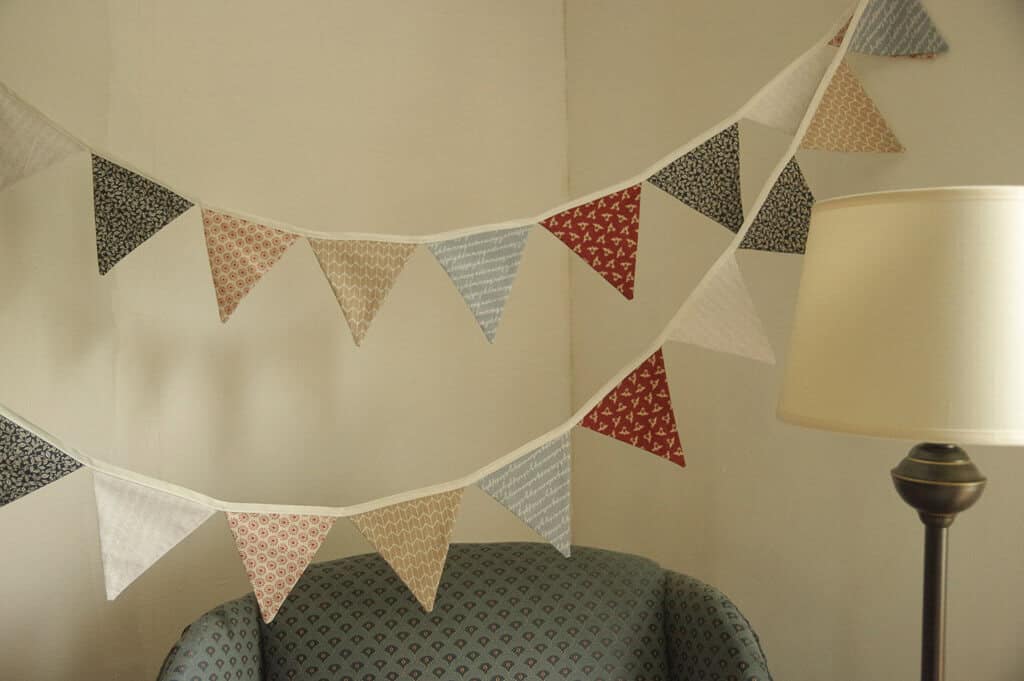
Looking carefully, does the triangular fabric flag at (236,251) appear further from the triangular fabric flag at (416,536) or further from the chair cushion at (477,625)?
the chair cushion at (477,625)

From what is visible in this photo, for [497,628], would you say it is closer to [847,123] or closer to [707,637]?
[707,637]

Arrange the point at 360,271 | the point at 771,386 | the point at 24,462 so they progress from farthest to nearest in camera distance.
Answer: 1. the point at 771,386
2. the point at 360,271
3. the point at 24,462

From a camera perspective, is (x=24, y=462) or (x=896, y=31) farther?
(x=896, y=31)

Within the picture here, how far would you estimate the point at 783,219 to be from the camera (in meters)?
1.36

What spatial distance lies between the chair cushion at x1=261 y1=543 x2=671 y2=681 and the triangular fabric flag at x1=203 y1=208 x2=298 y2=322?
488mm

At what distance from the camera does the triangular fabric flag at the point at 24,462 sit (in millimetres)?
1117

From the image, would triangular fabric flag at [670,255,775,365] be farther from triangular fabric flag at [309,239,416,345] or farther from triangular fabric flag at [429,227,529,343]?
triangular fabric flag at [309,239,416,345]

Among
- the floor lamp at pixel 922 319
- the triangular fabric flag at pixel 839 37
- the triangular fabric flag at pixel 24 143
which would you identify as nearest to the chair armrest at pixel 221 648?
the triangular fabric flag at pixel 24 143

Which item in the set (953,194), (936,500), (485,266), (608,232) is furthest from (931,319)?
(485,266)

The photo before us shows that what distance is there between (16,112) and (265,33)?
1.94 ft

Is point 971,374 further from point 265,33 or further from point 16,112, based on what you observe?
point 265,33

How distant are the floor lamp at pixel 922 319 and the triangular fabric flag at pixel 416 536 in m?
0.50

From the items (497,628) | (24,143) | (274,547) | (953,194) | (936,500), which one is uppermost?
(24,143)

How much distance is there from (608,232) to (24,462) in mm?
852
